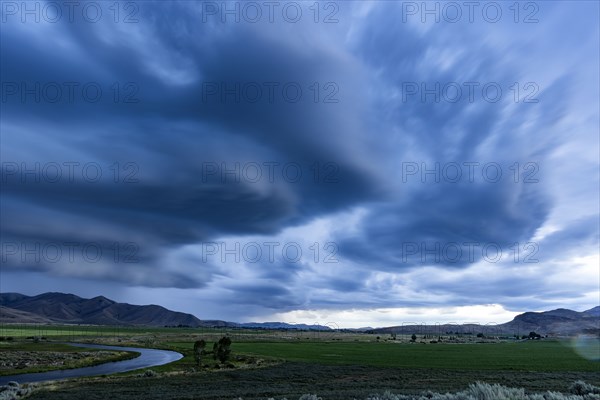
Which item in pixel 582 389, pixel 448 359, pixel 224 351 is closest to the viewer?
pixel 582 389

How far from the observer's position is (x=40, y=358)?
93.1m

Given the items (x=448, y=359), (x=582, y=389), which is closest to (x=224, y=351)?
(x=448, y=359)

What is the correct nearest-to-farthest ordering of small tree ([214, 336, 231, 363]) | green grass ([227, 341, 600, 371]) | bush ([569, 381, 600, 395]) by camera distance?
1. bush ([569, 381, 600, 395])
2. green grass ([227, 341, 600, 371])
3. small tree ([214, 336, 231, 363])

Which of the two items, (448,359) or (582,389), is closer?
(582,389)

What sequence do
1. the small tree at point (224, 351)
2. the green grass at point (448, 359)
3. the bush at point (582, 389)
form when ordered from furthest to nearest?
the small tree at point (224, 351) → the green grass at point (448, 359) → the bush at point (582, 389)

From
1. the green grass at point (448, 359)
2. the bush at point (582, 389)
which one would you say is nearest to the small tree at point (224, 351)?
the green grass at point (448, 359)

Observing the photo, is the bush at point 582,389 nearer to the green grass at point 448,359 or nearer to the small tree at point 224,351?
the green grass at point 448,359

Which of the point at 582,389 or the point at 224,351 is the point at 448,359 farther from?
the point at 582,389

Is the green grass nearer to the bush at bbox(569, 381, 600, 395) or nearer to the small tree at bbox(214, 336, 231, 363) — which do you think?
the small tree at bbox(214, 336, 231, 363)

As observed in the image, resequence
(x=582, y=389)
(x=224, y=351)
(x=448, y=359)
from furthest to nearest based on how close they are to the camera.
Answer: (x=448, y=359), (x=224, y=351), (x=582, y=389)

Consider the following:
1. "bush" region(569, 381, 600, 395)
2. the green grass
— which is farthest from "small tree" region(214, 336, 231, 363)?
"bush" region(569, 381, 600, 395)

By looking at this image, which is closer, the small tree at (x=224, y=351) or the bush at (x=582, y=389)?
the bush at (x=582, y=389)

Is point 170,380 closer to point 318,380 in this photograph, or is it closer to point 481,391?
point 318,380

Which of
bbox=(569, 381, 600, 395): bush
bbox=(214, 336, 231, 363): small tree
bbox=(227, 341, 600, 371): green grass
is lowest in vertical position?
bbox=(227, 341, 600, 371): green grass
